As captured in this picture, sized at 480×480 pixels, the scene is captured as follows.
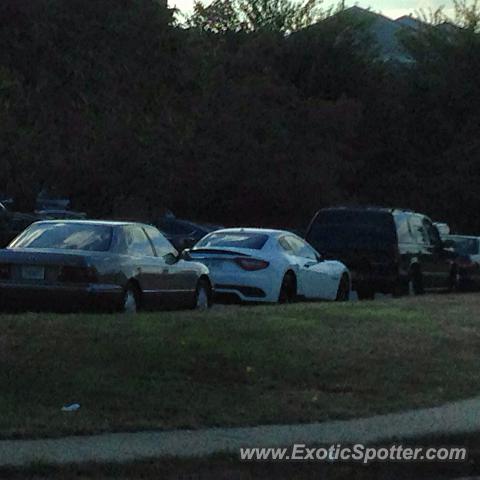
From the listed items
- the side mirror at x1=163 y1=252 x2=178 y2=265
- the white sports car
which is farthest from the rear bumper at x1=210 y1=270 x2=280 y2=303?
the side mirror at x1=163 y1=252 x2=178 y2=265

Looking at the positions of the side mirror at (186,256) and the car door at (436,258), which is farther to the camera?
the car door at (436,258)

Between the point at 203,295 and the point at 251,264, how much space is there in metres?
1.66

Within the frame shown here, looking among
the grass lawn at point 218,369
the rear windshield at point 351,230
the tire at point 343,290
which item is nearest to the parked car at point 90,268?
the grass lawn at point 218,369

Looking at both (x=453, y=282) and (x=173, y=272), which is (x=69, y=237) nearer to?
(x=173, y=272)

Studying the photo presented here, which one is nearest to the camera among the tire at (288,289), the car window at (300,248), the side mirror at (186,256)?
the side mirror at (186,256)

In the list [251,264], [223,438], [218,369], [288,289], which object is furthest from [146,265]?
[223,438]

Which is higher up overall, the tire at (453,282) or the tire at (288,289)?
the tire at (288,289)

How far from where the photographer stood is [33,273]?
651 inches

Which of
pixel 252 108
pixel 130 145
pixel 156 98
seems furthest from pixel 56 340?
pixel 252 108

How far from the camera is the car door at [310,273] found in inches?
856

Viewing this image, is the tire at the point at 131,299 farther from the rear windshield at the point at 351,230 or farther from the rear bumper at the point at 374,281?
the rear windshield at the point at 351,230

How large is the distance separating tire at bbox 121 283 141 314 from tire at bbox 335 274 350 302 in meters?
6.13

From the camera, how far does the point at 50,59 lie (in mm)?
11055

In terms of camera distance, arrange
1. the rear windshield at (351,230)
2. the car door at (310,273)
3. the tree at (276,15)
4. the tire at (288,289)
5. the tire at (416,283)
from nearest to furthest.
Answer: the tire at (288,289), the car door at (310,273), the rear windshield at (351,230), the tire at (416,283), the tree at (276,15)
